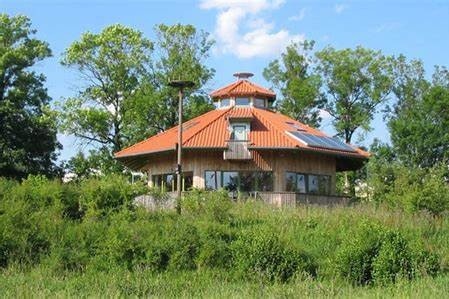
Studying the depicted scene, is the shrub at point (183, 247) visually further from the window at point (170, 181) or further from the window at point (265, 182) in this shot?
the window at point (170, 181)

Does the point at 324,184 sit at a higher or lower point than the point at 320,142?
lower

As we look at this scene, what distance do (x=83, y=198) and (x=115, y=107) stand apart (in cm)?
2868

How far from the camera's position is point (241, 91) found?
42.8 m

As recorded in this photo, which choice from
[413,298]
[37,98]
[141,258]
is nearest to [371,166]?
[37,98]

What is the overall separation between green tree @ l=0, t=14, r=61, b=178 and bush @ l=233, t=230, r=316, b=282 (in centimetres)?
2953

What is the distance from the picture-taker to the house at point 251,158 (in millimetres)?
36875

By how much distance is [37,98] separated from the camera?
50.4 meters

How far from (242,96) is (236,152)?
6914mm

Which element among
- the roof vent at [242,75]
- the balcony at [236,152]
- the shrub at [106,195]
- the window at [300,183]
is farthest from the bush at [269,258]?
the roof vent at [242,75]

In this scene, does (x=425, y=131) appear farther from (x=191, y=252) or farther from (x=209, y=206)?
(x=191, y=252)

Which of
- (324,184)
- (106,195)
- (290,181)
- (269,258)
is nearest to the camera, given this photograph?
(269,258)

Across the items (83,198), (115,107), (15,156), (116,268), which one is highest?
(115,107)

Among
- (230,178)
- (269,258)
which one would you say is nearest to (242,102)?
(230,178)

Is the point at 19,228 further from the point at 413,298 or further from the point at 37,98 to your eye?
the point at 37,98
